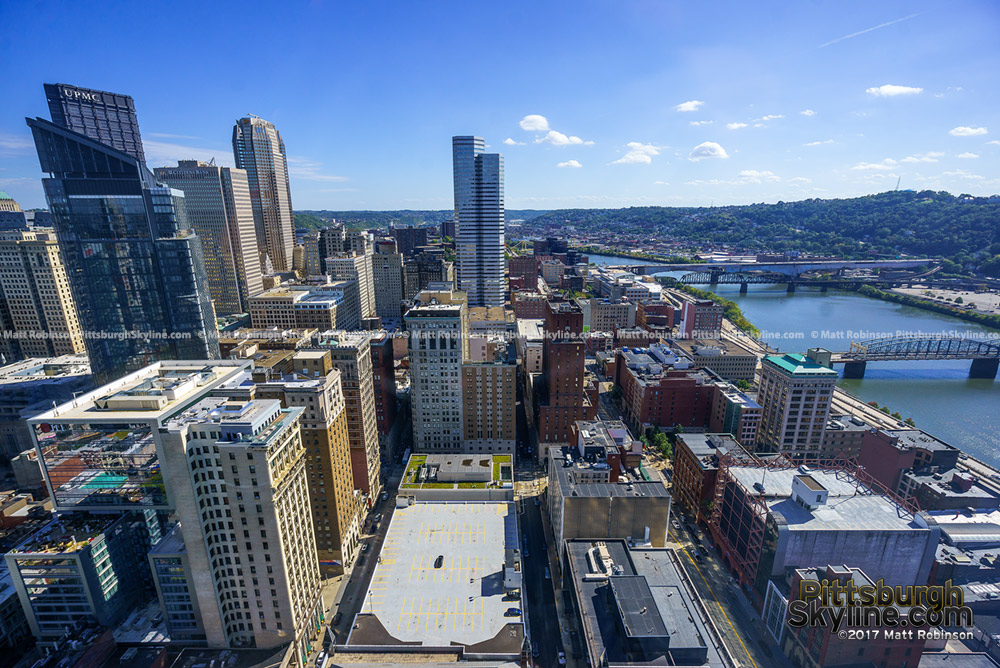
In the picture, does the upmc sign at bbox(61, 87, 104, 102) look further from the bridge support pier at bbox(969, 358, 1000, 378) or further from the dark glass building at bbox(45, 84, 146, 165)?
the bridge support pier at bbox(969, 358, 1000, 378)

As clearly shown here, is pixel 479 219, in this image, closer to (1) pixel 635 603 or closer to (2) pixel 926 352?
(1) pixel 635 603

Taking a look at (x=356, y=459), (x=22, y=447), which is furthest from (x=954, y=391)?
(x=22, y=447)

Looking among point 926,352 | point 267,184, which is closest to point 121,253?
point 267,184

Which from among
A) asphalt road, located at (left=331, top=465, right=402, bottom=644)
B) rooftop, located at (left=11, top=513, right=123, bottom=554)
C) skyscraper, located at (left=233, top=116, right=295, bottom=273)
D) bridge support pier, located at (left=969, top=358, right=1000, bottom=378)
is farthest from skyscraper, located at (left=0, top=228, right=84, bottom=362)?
bridge support pier, located at (left=969, top=358, right=1000, bottom=378)

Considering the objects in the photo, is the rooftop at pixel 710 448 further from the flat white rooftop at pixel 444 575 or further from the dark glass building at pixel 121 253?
the dark glass building at pixel 121 253

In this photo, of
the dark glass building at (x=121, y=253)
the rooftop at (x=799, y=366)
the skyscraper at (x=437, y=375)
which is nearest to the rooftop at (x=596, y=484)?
the skyscraper at (x=437, y=375)
